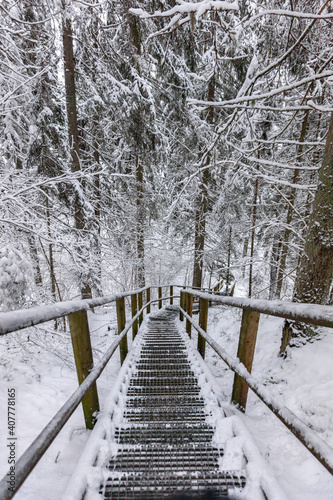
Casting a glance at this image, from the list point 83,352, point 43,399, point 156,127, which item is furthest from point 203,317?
point 156,127

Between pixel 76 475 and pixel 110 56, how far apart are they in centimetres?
933

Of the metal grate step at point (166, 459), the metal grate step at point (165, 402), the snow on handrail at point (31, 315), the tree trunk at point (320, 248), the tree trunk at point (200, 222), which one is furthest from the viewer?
the tree trunk at point (200, 222)

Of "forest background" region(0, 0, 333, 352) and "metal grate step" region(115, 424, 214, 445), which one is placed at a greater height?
"forest background" region(0, 0, 333, 352)

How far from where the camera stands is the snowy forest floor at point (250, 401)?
174 centimetres

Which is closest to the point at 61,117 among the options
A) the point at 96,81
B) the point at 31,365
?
the point at 96,81

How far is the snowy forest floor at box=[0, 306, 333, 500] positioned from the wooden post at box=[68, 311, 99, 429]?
0.25 metres

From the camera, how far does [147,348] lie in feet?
14.7

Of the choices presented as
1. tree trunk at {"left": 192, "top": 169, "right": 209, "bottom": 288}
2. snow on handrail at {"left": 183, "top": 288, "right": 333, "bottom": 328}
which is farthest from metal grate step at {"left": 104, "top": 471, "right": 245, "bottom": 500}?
tree trunk at {"left": 192, "top": 169, "right": 209, "bottom": 288}

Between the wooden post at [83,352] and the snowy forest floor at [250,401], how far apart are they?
0.25 m

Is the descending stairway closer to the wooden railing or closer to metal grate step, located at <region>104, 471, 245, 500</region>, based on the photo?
metal grate step, located at <region>104, 471, 245, 500</region>

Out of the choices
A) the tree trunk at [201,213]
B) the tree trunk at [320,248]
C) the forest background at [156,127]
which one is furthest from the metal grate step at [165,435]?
the tree trunk at [201,213]

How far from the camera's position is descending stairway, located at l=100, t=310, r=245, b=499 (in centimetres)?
142

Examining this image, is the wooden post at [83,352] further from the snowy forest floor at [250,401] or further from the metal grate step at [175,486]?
the metal grate step at [175,486]

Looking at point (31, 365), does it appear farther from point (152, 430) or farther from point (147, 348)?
point (152, 430)
